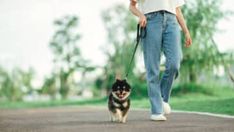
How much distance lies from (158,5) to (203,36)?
1773cm

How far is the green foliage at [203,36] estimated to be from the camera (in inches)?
909

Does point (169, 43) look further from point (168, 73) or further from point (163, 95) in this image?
point (163, 95)

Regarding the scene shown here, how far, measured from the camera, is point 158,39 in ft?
20.5

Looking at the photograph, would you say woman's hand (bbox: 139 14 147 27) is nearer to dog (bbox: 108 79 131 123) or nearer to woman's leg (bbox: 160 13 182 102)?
woman's leg (bbox: 160 13 182 102)

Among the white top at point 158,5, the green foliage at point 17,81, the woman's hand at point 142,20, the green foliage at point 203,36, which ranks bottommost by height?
the green foliage at point 17,81

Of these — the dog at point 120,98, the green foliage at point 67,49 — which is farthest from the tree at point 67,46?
the dog at point 120,98

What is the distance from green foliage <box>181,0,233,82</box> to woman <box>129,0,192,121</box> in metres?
16.2

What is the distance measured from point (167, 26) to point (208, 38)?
58.8 feet

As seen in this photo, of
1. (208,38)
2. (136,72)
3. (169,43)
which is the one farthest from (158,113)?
(136,72)

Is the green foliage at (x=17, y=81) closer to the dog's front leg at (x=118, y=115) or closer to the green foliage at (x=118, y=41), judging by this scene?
the green foliage at (x=118, y=41)

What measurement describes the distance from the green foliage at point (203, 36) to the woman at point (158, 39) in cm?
1621

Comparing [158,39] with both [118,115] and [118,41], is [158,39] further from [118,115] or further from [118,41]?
[118,41]

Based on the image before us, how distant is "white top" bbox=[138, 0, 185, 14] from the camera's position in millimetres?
6191

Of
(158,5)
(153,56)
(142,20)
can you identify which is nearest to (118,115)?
(153,56)
